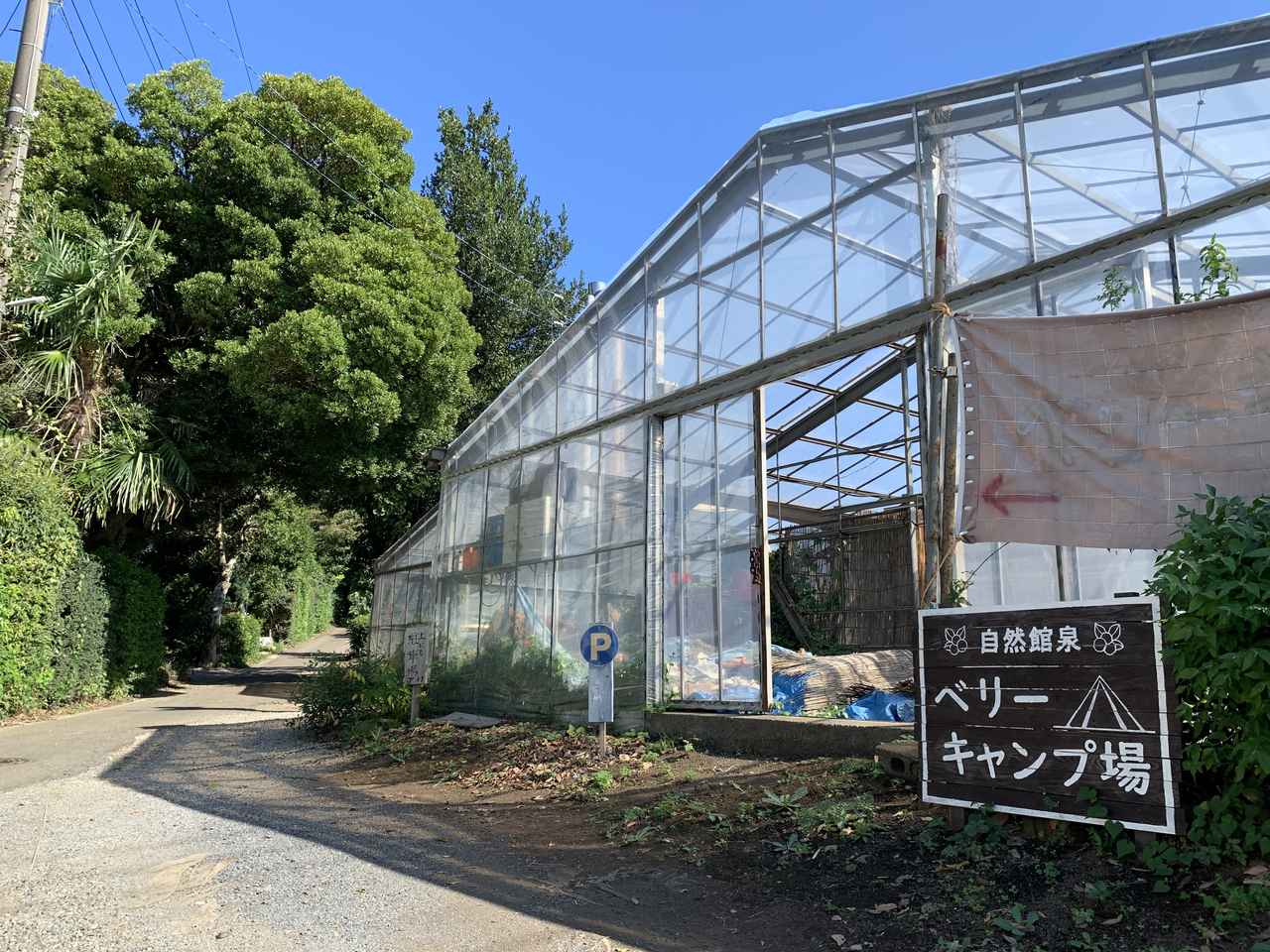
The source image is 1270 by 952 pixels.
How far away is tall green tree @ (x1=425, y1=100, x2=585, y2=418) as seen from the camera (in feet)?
71.3

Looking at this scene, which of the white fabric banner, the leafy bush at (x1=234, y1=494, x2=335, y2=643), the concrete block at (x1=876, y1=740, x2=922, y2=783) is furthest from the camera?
the leafy bush at (x1=234, y1=494, x2=335, y2=643)

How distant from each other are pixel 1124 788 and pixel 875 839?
4.60 ft

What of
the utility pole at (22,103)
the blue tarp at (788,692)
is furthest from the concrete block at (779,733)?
the utility pole at (22,103)

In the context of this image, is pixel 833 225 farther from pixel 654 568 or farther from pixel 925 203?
pixel 654 568

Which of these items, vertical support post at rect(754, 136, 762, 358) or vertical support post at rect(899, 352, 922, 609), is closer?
vertical support post at rect(754, 136, 762, 358)

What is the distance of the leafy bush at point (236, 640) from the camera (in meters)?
27.2

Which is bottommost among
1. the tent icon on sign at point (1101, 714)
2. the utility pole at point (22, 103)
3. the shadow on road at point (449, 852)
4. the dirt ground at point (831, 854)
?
the shadow on road at point (449, 852)

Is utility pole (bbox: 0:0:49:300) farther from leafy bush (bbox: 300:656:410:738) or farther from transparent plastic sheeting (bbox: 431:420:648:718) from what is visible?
transparent plastic sheeting (bbox: 431:420:648:718)

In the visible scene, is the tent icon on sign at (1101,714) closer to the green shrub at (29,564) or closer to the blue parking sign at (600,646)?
the blue parking sign at (600,646)

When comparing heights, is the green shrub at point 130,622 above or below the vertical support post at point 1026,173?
below

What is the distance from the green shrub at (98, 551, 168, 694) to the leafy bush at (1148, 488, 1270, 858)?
16469mm

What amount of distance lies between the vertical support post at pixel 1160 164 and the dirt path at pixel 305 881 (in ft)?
14.9

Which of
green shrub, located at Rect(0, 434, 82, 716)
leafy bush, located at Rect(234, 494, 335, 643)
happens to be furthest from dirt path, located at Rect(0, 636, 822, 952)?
leafy bush, located at Rect(234, 494, 335, 643)

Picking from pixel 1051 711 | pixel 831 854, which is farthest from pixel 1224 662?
pixel 831 854
